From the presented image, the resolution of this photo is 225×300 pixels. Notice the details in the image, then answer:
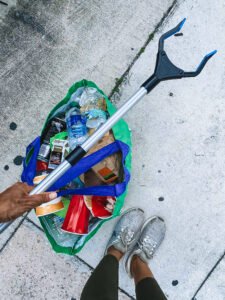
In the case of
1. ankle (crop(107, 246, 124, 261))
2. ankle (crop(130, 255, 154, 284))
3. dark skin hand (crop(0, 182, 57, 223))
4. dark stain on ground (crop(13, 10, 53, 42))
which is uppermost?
dark stain on ground (crop(13, 10, 53, 42))

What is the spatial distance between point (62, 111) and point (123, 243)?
93cm

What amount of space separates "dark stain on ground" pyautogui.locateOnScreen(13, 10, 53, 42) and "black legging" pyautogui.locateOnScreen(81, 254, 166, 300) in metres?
1.57

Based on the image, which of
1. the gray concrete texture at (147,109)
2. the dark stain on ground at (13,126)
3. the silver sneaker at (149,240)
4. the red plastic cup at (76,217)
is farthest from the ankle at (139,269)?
the dark stain on ground at (13,126)

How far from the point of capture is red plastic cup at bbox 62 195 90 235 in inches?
86.7

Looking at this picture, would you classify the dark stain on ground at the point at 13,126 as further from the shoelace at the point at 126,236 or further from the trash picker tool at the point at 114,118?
the shoelace at the point at 126,236

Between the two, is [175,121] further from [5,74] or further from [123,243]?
[5,74]

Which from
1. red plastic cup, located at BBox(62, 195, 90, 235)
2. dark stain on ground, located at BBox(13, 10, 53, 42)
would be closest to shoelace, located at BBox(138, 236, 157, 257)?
red plastic cup, located at BBox(62, 195, 90, 235)

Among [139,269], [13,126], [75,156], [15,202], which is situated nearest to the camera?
[15,202]

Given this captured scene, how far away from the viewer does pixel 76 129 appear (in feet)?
7.39

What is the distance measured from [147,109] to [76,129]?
0.60 metres

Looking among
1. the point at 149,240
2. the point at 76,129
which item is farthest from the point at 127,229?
the point at 76,129

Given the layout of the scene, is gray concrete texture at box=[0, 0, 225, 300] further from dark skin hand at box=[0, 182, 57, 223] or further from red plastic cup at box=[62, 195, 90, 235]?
dark skin hand at box=[0, 182, 57, 223]

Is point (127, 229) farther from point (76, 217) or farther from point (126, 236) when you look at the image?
point (76, 217)

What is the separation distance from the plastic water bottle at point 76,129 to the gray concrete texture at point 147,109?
1.44ft
